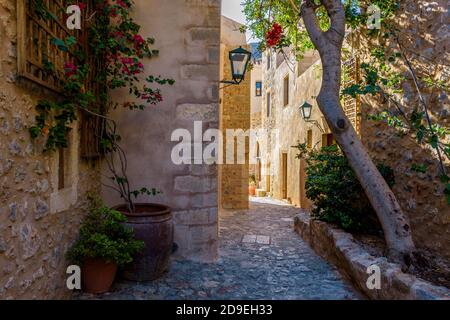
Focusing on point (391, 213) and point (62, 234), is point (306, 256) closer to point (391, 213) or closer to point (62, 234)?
point (391, 213)

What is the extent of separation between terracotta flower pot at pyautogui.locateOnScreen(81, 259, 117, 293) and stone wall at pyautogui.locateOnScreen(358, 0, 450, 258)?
3569mm

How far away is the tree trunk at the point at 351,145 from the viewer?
11.1 ft

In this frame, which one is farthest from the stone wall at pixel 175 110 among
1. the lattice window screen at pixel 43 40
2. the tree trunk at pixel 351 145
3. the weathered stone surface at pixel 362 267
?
the weathered stone surface at pixel 362 267

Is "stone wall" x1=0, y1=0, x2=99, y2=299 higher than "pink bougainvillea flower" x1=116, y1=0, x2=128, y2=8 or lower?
lower

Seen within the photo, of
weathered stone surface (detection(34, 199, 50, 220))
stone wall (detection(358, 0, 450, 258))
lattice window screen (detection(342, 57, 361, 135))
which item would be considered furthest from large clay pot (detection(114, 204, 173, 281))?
lattice window screen (detection(342, 57, 361, 135))

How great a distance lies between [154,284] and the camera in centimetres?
351

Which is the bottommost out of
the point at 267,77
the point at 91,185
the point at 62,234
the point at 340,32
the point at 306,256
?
the point at 306,256

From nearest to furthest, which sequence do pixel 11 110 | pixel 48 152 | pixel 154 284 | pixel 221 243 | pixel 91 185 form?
1. pixel 11 110
2. pixel 48 152
3. pixel 154 284
4. pixel 91 185
5. pixel 221 243

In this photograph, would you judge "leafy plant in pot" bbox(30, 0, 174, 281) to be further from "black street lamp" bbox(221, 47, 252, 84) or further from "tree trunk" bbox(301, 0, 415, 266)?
"tree trunk" bbox(301, 0, 415, 266)

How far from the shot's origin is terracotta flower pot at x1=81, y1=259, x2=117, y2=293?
3162 millimetres

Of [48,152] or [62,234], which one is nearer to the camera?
[48,152]

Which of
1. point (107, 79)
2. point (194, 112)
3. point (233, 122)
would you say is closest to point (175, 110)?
point (194, 112)

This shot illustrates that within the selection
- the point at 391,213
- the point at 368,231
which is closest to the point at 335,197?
the point at 368,231

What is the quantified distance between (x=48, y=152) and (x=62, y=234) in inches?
29.4
